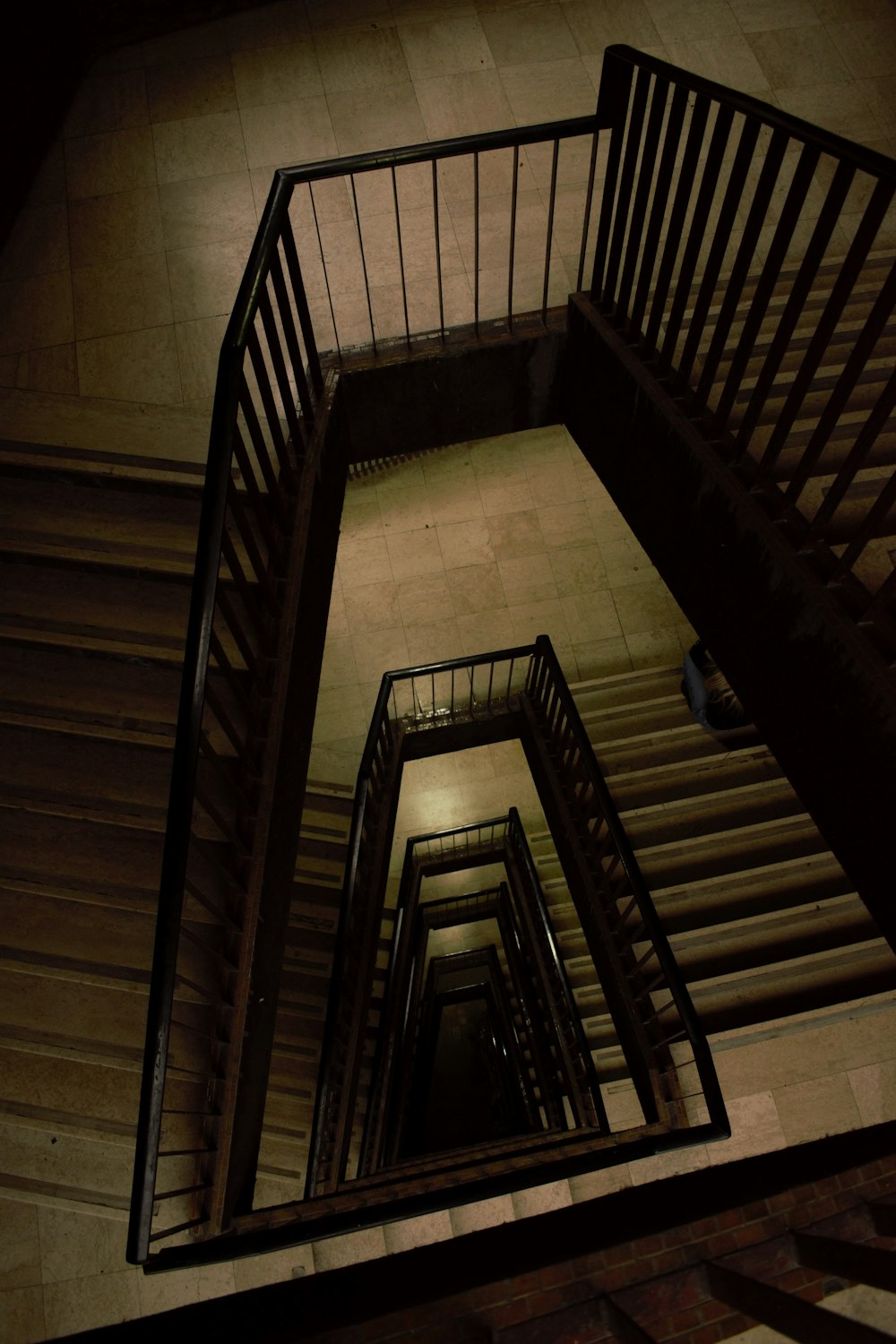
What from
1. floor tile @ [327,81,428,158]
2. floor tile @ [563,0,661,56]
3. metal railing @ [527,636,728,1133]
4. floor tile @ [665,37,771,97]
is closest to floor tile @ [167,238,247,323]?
floor tile @ [327,81,428,158]

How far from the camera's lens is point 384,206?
15.0 ft

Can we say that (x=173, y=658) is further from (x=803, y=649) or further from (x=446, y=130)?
(x=446, y=130)

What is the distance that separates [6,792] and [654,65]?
3.73 m


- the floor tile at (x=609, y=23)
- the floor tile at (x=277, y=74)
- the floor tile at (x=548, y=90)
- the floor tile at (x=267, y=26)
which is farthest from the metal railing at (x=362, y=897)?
the floor tile at (x=267, y=26)

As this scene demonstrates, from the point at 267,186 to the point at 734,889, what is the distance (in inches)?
198

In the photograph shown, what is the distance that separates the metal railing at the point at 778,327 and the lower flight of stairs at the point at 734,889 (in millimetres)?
2401

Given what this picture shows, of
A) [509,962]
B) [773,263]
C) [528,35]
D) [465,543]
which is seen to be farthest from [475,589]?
[773,263]

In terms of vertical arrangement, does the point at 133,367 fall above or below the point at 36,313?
below

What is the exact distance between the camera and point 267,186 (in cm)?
468

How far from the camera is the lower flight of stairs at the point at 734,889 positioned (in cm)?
403

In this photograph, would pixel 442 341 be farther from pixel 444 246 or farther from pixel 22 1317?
pixel 22 1317

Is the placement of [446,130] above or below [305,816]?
above

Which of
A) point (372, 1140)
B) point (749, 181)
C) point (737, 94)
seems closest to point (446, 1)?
point (749, 181)

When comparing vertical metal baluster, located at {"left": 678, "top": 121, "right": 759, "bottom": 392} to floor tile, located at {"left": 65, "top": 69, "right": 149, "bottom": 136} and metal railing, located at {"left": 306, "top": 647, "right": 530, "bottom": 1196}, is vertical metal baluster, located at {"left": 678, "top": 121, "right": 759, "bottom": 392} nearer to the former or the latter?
metal railing, located at {"left": 306, "top": 647, "right": 530, "bottom": 1196}
